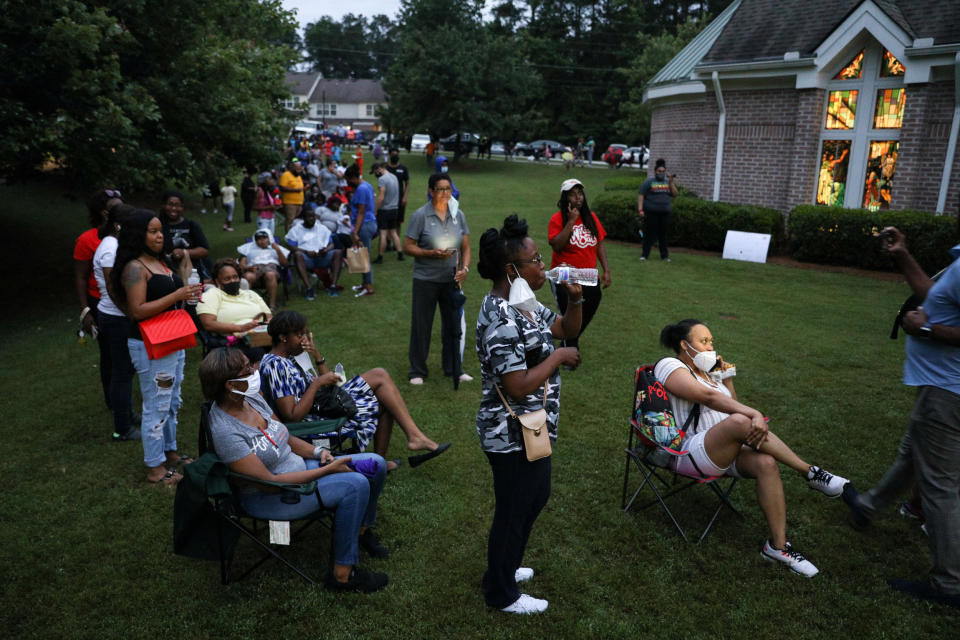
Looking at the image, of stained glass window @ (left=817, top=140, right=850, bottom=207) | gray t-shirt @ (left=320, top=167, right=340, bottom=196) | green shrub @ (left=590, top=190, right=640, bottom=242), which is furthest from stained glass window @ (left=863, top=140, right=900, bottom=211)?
gray t-shirt @ (left=320, top=167, right=340, bottom=196)

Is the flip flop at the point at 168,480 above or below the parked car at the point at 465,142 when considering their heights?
below

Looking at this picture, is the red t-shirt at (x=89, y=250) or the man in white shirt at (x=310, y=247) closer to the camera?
the red t-shirt at (x=89, y=250)

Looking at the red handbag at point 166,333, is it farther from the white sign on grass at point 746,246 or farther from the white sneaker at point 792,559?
the white sign on grass at point 746,246

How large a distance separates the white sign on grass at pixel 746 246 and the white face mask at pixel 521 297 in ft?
38.8

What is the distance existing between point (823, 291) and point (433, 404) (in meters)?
7.97

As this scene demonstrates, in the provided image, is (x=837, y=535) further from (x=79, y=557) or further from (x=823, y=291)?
(x=823, y=291)

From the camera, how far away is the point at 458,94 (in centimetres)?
3747

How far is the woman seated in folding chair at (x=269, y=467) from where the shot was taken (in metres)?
3.42

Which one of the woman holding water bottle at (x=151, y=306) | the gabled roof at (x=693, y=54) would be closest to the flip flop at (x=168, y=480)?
the woman holding water bottle at (x=151, y=306)

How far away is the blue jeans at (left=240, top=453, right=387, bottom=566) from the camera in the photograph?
3.52 metres

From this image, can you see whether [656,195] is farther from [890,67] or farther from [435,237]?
[435,237]

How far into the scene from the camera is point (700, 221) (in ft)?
47.5

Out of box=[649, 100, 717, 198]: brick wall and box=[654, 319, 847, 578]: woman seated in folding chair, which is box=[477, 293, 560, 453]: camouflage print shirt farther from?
box=[649, 100, 717, 198]: brick wall

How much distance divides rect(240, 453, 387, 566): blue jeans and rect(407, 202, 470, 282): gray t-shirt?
3146 millimetres
